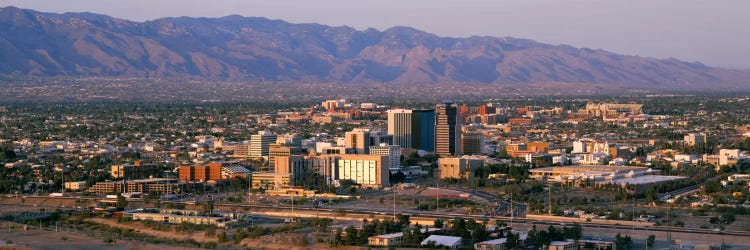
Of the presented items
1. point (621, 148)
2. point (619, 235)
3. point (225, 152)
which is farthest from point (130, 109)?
point (619, 235)

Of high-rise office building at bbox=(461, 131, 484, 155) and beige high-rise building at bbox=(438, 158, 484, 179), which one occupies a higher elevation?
high-rise office building at bbox=(461, 131, 484, 155)

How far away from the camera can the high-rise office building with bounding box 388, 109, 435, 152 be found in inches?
3054

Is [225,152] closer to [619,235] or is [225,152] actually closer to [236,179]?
[236,179]

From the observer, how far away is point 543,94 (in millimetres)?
187875

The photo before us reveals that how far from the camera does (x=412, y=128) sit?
77.9 metres

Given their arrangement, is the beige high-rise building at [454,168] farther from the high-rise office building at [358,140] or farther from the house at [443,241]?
the house at [443,241]

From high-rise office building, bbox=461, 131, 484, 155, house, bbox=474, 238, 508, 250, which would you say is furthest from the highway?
high-rise office building, bbox=461, 131, 484, 155

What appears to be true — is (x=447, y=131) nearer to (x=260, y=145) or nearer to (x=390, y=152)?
(x=390, y=152)

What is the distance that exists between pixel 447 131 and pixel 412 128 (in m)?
2.13

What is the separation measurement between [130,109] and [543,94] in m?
74.6

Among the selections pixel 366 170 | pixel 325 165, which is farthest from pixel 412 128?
pixel 366 170

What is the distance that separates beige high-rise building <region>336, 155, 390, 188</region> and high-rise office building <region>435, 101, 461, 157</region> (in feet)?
46.4

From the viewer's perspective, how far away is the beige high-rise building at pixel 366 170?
6150cm

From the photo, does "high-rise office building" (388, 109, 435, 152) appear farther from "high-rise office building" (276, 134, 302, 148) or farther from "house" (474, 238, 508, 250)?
"house" (474, 238, 508, 250)
